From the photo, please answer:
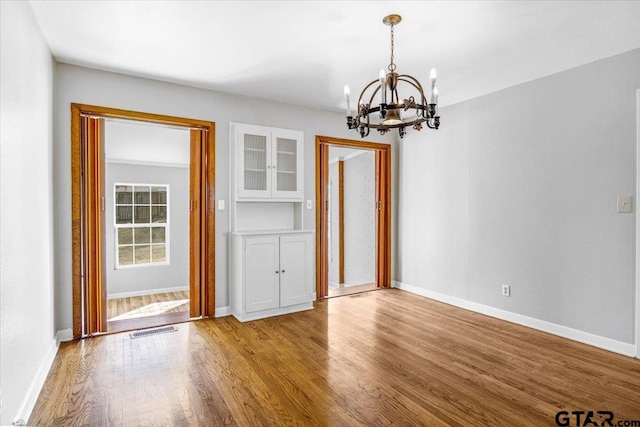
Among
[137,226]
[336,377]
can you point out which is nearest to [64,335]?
[137,226]

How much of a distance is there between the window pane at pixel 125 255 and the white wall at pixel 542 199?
4.17 meters

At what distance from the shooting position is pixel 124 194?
5145 millimetres

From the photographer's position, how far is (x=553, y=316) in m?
3.38

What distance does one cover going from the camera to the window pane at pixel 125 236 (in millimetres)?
5148

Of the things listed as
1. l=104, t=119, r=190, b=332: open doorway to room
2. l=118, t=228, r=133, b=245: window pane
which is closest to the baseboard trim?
l=104, t=119, r=190, b=332: open doorway to room

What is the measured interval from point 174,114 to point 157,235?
2389mm

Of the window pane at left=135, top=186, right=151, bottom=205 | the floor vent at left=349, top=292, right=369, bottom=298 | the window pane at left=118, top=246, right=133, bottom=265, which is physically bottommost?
the floor vent at left=349, top=292, right=369, bottom=298

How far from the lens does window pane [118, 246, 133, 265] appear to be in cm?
512

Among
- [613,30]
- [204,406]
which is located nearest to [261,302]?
[204,406]

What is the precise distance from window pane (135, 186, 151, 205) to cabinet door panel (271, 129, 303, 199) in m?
2.33

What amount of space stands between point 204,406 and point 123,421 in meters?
0.43

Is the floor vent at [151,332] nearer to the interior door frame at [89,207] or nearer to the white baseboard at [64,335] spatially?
the interior door frame at [89,207]

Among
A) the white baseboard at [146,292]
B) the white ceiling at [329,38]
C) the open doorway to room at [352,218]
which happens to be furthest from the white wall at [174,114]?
the white baseboard at [146,292]

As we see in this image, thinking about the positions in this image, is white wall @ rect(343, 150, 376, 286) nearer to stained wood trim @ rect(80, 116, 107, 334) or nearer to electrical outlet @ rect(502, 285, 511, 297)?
electrical outlet @ rect(502, 285, 511, 297)
